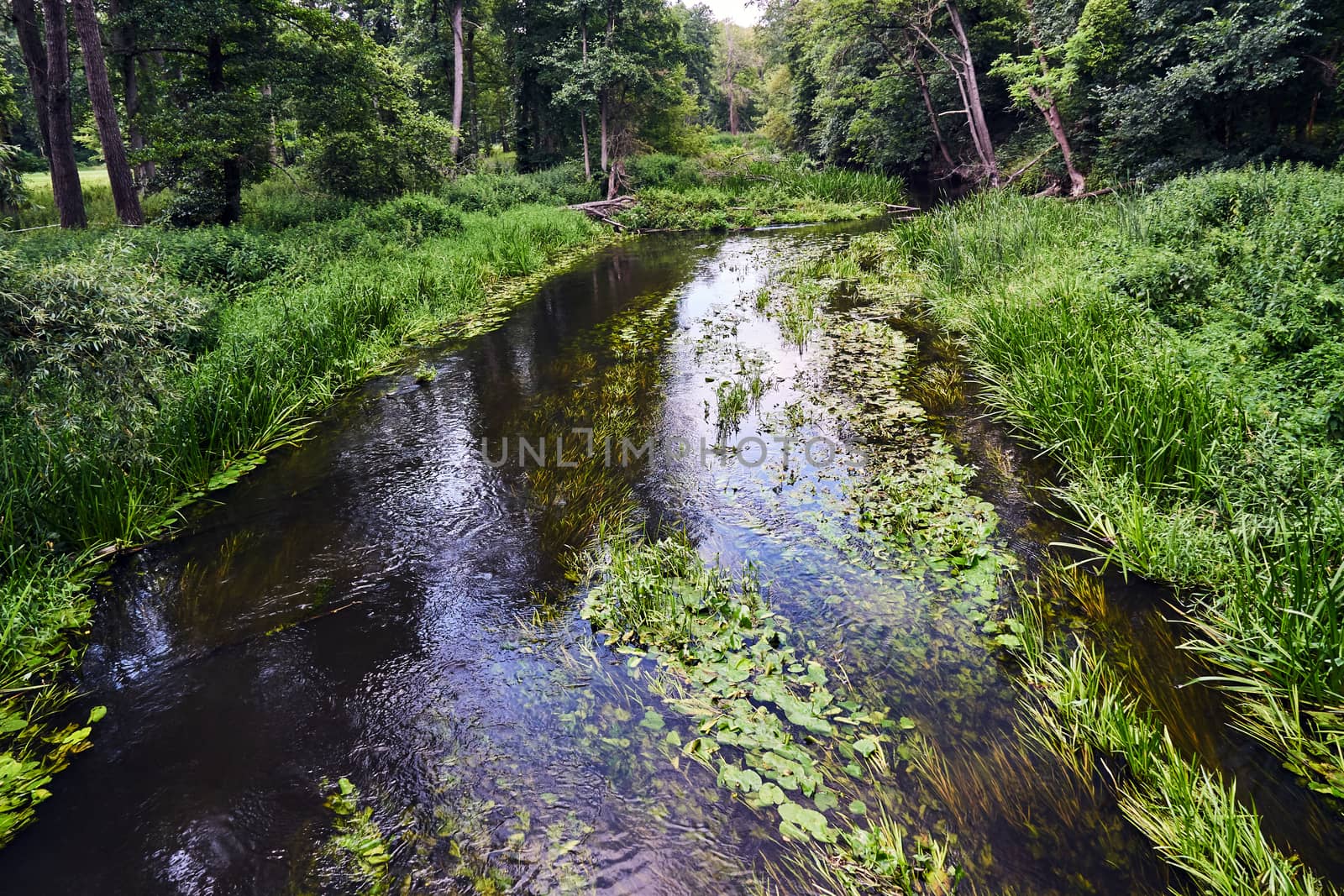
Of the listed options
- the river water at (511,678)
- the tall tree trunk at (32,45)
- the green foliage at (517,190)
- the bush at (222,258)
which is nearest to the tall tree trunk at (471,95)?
the green foliage at (517,190)

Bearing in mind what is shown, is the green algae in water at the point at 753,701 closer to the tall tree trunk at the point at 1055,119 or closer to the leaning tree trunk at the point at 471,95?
the tall tree trunk at the point at 1055,119

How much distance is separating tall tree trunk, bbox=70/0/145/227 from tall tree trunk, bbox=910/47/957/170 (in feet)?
69.8

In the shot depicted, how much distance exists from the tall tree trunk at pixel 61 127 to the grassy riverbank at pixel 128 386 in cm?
175

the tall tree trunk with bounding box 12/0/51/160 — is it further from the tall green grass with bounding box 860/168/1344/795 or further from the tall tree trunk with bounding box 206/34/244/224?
the tall green grass with bounding box 860/168/1344/795

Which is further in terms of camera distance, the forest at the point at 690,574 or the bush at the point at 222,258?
the bush at the point at 222,258

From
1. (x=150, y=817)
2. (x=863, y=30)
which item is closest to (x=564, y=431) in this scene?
(x=150, y=817)

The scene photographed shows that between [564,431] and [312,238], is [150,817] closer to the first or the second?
[564,431]

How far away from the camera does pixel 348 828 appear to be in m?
2.58

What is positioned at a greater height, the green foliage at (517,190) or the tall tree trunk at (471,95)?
the tall tree trunk at (471,95)

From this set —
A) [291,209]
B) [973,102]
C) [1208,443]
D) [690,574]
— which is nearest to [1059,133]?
[973,102]

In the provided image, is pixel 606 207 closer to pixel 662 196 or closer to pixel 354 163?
pixel 662 196

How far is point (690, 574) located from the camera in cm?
395

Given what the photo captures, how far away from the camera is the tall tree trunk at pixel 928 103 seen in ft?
68.2

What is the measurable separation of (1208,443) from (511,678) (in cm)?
472
